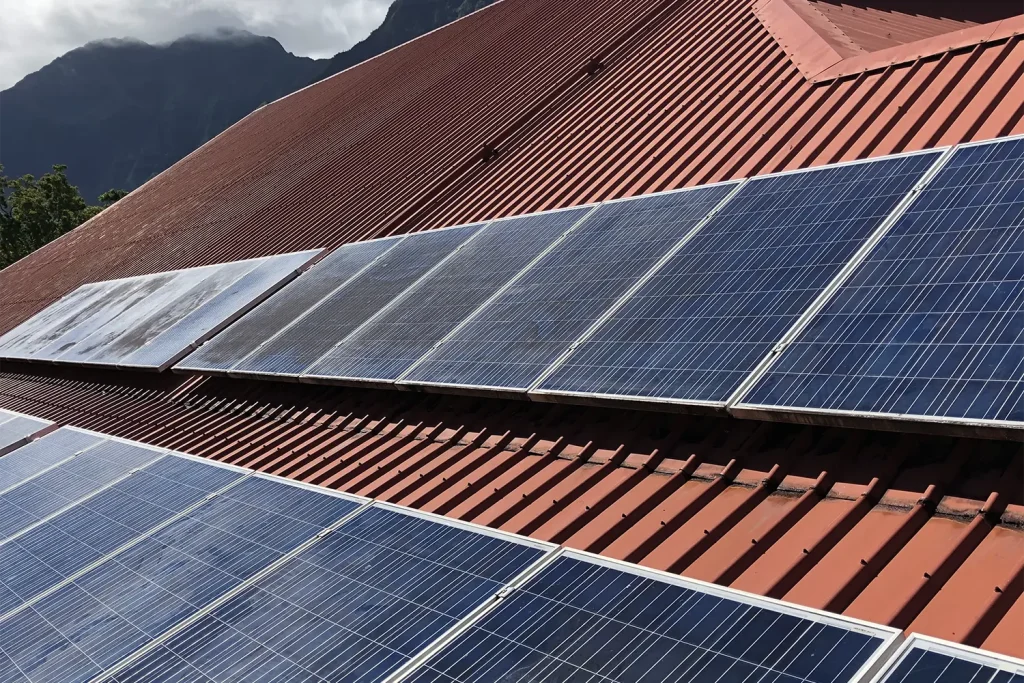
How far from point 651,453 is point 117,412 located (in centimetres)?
872

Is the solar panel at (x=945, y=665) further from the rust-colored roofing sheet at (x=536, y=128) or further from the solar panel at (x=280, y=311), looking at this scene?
the solar panel at (x=280, y=311)

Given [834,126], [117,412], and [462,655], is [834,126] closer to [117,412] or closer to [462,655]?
[462,655]

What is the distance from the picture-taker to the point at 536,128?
14586 mm

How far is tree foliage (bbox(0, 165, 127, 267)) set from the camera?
60.7 metres

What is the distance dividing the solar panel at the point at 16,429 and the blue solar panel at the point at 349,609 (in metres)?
6.96

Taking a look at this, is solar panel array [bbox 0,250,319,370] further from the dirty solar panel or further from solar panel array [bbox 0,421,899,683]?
solar panel array [bbox 0,421,899,683]

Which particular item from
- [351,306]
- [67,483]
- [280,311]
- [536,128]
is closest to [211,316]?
[280,311]

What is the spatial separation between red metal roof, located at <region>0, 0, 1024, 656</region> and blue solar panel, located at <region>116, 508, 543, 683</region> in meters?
0.98

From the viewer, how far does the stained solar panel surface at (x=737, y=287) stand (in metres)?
6.11

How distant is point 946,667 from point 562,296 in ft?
16.5

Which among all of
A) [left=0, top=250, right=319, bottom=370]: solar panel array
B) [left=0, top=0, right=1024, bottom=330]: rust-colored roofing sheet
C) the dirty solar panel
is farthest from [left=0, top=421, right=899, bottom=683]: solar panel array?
[left=0, top=0, right=1024, bottom=330]: rust-colored roofing sheet

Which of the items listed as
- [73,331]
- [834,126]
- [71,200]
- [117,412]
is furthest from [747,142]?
[71,200]

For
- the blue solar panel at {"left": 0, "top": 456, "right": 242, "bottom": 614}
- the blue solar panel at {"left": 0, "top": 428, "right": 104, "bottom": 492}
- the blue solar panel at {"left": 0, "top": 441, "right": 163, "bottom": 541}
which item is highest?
the blue solar panel at {"left": 0, "top": 428, "right": 104, "bottom": 492}

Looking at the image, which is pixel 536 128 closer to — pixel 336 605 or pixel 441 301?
pixel 441 301
